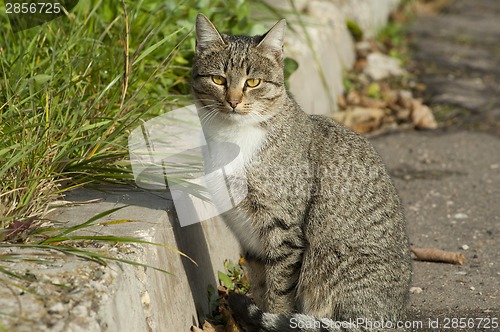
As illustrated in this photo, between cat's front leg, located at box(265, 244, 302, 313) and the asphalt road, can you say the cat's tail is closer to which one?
cat's front leg, located at box(265, 244, 302, 313)

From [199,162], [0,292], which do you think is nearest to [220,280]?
[199,162]

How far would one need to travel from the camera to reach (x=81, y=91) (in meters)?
4.47

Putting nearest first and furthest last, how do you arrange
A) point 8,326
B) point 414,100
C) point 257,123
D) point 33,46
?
point 8,326, point 257,123, point 33,46, point 414,100

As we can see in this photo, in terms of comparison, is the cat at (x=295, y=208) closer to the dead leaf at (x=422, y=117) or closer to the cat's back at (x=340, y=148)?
the cat's back at (x=340, y=148)

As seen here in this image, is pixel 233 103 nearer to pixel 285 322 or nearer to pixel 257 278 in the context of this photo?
pixel 257 278

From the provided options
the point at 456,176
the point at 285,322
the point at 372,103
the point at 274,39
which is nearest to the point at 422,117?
the point at 372,103

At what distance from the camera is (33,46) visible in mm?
4645

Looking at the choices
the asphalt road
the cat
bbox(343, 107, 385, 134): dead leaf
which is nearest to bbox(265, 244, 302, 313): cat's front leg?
the cat

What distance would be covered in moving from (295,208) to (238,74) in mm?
738

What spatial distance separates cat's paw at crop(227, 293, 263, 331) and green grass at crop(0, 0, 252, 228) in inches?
34.4

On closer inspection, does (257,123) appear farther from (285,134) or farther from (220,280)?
(220,280)

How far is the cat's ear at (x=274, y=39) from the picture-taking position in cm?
395

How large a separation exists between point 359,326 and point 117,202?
1.32m

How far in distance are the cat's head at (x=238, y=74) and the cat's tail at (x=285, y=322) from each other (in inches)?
36.3
